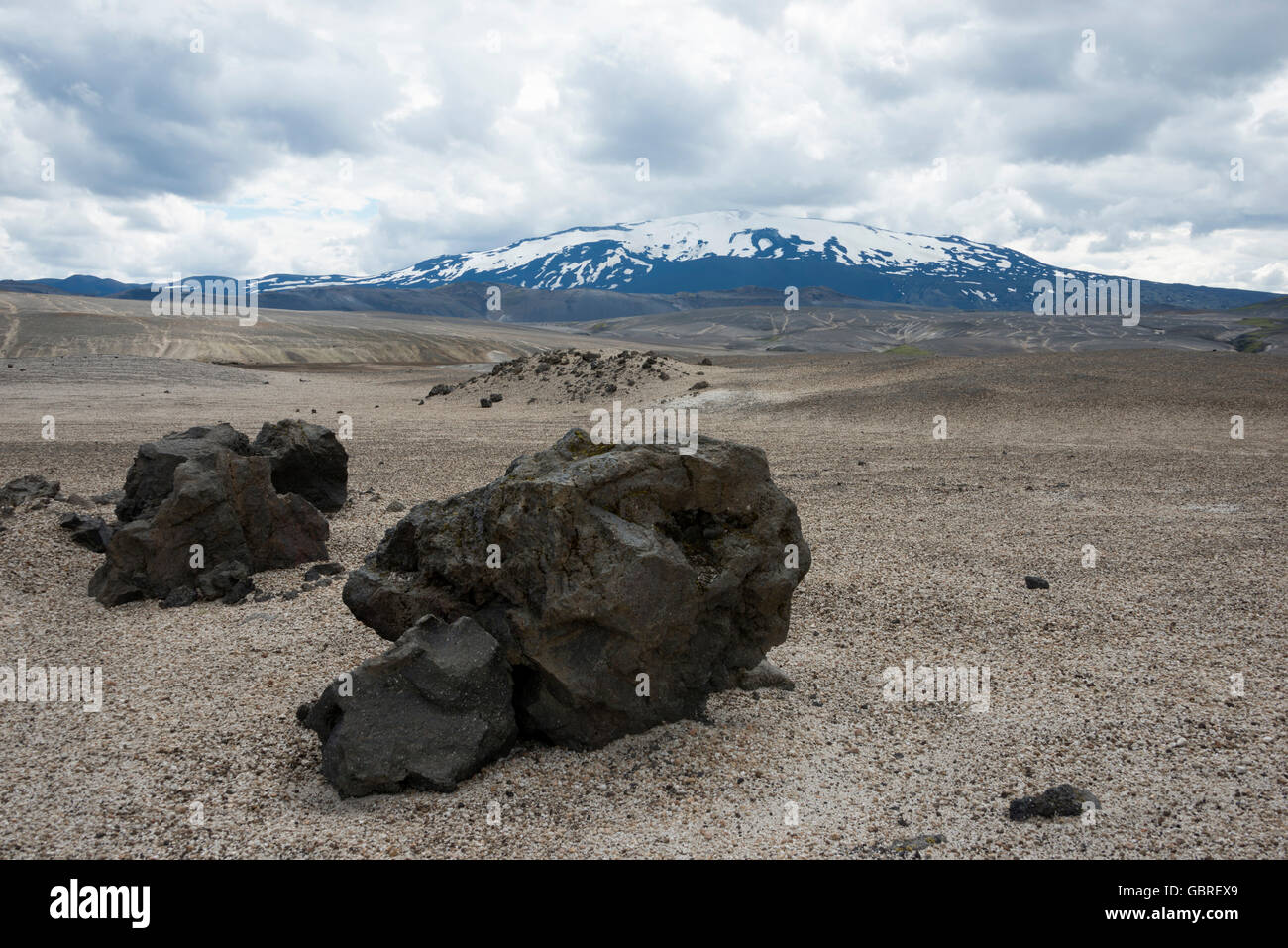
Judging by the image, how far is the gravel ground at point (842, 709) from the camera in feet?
18.5

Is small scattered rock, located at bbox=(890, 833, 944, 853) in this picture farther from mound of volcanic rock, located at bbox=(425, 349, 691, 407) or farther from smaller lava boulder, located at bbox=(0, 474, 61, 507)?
mound of volcanic rock, located at bbox=(425, 349, 691, 407)

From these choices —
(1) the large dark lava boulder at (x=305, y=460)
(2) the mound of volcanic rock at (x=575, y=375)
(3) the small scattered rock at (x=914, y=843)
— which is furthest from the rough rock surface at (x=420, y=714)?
(2) the mound of volcanic rock at (x=575, y=375)

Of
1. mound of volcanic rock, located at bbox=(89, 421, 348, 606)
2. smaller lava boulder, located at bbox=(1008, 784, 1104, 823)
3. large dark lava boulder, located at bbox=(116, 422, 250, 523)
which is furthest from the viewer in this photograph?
large dark lava boulder, located at bbox=(116, 422, 250, 523)

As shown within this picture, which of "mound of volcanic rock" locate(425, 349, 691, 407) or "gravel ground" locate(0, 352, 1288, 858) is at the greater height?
"mound of volcanic rock" locate(425, 349, 691, 407)

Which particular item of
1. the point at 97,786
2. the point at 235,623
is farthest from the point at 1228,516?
the point at 97,786

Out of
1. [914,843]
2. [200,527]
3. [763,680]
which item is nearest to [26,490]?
[200,527]

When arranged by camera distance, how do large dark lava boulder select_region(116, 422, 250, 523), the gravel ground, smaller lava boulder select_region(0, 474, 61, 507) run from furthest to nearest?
smaller lava boulder select_region(0, 474, 61, 507), large dark lava boulder select_region(116, 422, 250, 523), the gravel ground

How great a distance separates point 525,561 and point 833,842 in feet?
9.83

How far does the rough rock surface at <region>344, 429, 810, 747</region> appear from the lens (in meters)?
6.64

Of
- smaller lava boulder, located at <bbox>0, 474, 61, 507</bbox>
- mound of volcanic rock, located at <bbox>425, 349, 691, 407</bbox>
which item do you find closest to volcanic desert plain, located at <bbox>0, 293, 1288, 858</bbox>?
smaller lava boulder, located at <bbox>0, 474, 61, 507</bbox>

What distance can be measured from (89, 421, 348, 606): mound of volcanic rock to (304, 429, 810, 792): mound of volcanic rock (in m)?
3.89

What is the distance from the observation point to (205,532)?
11.0 m

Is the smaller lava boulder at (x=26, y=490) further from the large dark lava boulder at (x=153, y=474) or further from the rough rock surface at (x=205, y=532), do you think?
the rough rock surface at (x=205, y=532)

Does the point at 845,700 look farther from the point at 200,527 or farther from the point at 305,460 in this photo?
the point at 305,460
